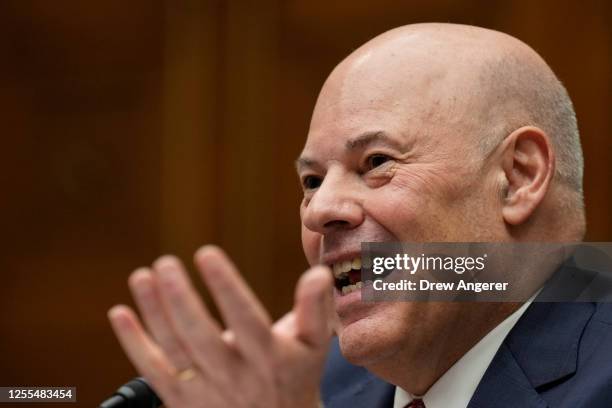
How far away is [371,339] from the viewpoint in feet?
4.98

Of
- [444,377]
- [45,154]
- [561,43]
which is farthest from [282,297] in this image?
[444,377]

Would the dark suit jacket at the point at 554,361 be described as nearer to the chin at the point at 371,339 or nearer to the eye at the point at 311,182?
the chin at the point at 371,339

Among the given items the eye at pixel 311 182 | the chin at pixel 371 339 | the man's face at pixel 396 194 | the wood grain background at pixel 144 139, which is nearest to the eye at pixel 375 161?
the man's face at pixel 396 194

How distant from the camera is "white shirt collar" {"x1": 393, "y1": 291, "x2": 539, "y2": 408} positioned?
1591mm

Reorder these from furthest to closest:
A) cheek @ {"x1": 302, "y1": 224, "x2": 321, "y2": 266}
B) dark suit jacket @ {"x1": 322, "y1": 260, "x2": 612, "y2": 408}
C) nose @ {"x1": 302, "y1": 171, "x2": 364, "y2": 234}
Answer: cheek @ {"x1": 302, "y1": 224, "x2": 321, "y2": 266}
nose @ {"x1": 302, "y1": 171, "x2": 364, "y2": 234}
dark suit jacket @ {"x1": 322, "y1": 260, "x2": 612, "y2": 408}

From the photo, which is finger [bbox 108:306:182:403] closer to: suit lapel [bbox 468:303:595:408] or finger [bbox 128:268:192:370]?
finger [bbox 128:268:192:370]

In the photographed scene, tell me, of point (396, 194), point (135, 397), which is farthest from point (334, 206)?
point (135, 397)

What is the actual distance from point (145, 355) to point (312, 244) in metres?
0.67

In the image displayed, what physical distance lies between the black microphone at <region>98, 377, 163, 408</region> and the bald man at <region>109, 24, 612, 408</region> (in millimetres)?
243

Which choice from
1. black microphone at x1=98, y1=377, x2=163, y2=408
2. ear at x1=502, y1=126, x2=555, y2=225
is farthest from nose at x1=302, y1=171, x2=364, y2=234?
black microphone at x1=98, y1=377, x2=163, y2=408

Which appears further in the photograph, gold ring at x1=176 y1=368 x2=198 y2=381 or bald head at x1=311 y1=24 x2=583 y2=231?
bald head at x1=311 y1=24 x2=583 y2=231

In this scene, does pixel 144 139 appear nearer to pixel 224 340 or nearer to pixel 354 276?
pixel 354 276

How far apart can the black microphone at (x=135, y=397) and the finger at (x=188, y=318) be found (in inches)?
11.3

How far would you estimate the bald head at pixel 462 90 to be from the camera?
1.59 meters
